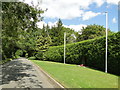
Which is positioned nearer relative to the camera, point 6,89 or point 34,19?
point 6,89

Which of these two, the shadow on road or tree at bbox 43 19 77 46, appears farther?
tree at bbox 43 19 77 46

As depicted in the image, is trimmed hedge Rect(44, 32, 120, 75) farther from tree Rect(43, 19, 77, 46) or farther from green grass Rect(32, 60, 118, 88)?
tree Rect(43, 19, 77, 46)

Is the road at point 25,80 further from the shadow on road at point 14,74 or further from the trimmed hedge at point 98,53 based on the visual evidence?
the trimmed hedge at point 98,53

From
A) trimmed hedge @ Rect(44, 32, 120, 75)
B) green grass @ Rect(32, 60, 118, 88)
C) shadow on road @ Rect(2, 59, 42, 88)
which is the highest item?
trimmed hedge @ Rect(44, 32, 120, 75)

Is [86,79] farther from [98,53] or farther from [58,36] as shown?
[58,36]

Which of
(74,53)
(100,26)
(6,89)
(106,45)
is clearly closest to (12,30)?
(6,89)

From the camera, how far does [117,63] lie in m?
9.78

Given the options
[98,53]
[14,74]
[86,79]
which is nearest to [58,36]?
[98,53]

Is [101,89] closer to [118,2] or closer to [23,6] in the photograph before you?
[23,6]

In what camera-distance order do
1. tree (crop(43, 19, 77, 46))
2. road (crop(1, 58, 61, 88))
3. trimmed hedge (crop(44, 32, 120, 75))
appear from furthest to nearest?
tree (crop(43, 19, 77, 46)), trimmed hedge (crop(44, 32, 120, 75)), road (crop(1, 58, 61, 88))

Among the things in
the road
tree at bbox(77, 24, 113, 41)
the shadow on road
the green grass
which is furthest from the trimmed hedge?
tree at bbox(77, 24, 113, 41)

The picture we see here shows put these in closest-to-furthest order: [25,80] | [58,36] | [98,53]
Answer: [25,80], [98,53], [58,36]

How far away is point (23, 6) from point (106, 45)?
24.3 feet

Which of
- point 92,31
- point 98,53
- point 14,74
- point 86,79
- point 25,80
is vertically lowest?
point 14,74
